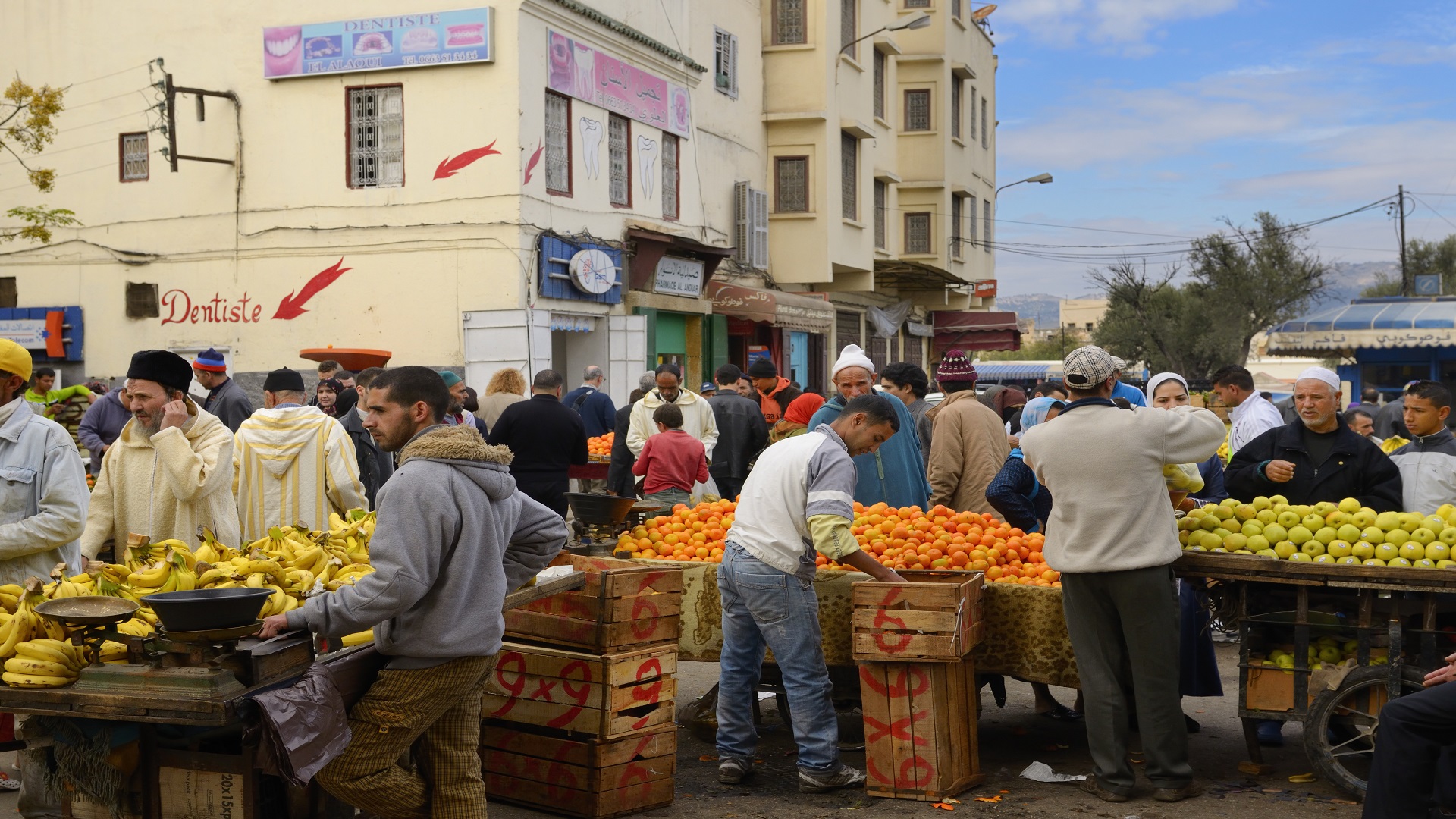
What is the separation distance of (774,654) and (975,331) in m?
35.0

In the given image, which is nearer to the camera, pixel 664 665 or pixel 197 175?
pixel 664 665

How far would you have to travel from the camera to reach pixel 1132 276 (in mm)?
58812

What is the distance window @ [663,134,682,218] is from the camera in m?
22.5

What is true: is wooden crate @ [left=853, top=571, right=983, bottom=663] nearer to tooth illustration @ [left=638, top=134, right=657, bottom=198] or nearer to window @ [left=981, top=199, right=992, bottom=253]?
tooth illustration @ [left=638, top=134, right=657, bottom=198]

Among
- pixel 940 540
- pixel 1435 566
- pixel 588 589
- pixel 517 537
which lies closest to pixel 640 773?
pixel 588 589

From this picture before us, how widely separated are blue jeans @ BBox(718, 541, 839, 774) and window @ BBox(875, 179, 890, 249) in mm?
26307

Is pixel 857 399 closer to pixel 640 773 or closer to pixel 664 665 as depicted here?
pixel 664 665

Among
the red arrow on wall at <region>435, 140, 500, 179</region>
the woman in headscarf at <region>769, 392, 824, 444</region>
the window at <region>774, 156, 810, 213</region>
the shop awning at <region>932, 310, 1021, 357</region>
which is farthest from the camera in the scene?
the shop awning at <region>932, 310, 1021, 357</region>

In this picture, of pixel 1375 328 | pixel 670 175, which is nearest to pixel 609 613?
pixel 670 175

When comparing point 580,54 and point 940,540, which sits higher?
point 580,54

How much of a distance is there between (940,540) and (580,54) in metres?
14.3

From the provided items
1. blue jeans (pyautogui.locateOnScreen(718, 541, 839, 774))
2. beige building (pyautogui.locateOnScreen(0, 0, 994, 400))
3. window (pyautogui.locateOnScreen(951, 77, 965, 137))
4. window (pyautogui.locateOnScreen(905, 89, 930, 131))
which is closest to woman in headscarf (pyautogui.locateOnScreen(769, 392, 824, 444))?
blue jeans (pyautogui.locateOnScreen(718, 541, 839, 774))

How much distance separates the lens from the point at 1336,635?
6035 mm

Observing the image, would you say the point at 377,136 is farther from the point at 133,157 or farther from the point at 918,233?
the point at 918,233
